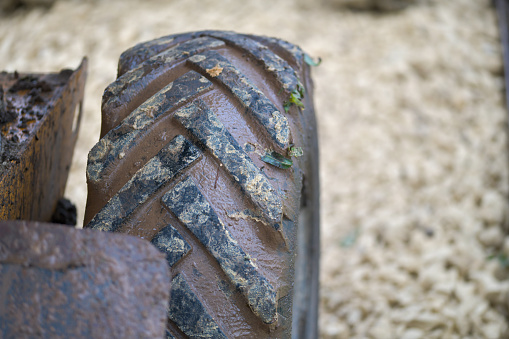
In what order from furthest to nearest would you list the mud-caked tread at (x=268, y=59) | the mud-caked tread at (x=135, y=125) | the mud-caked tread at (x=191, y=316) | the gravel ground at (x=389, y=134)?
the gravel ground at (x=389, y=134)
the mud-caked tread at (x=268, y=59)
the mud-caked tread at (x=135, y=125)
the mud-caked tread at (x=191, y=316)

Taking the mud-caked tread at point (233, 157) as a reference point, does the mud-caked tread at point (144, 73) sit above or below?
above

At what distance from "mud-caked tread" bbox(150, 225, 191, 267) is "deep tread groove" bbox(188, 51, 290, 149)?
260 mm

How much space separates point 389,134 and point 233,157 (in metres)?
1.98

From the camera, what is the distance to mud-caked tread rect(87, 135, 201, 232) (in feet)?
2.74

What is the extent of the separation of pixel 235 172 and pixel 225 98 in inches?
6.8

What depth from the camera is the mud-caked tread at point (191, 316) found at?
0.77 metres

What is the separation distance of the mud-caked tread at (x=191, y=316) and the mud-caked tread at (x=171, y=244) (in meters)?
0.05

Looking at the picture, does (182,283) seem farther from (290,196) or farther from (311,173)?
(311,173)

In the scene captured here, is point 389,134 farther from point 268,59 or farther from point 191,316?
point 191,316

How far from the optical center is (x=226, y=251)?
802mm

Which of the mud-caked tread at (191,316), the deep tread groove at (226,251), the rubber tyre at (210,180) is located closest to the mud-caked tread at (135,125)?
the rubber tyre at (210,180)

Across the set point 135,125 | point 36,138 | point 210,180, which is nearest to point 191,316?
point 210,180

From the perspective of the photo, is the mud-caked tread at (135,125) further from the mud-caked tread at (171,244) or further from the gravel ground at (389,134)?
the gravel ground at (389,134)

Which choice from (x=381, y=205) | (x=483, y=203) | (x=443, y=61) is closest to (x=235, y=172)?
(x=381, y=205)
